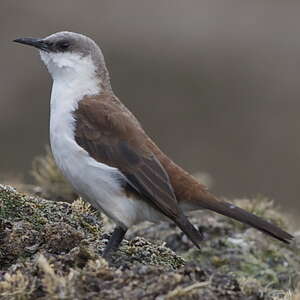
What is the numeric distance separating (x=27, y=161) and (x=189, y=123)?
3.72 meters

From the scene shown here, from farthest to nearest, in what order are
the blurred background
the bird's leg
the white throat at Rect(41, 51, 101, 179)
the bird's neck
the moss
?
1. the blurred background
2. the bird's neck
3. the white throat at Rect(41, 51, 101, 179)
4. the bird's leg
5. the moss

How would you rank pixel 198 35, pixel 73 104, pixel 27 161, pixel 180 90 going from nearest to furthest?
pixel 73 104 < pixel 27 161 < pixel 180 90 < pixel 198 35

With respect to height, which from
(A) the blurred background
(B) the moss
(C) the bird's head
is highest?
(A) the blurred background

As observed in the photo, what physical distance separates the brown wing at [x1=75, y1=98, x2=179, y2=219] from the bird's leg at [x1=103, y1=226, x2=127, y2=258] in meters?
0.30

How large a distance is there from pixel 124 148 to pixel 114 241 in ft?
2.27

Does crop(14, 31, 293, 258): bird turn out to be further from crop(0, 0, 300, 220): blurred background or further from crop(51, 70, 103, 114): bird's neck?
crop(0, 0, 300, 220): blurred background

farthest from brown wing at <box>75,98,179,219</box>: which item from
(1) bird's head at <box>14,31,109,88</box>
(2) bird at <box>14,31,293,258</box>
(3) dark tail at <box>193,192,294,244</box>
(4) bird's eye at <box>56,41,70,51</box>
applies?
(4) bird's eye at <box>56,41,70,51</box>

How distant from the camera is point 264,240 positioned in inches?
379

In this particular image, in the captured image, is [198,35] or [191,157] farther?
[198,35]

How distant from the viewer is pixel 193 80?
2256cm

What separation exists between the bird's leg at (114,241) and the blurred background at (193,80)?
377 inches

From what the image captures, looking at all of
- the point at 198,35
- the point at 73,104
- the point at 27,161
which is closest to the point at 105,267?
the point at 73,104

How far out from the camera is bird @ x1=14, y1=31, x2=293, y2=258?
23.6ft

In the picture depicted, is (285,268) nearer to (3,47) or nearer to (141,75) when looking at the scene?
(141,75)
